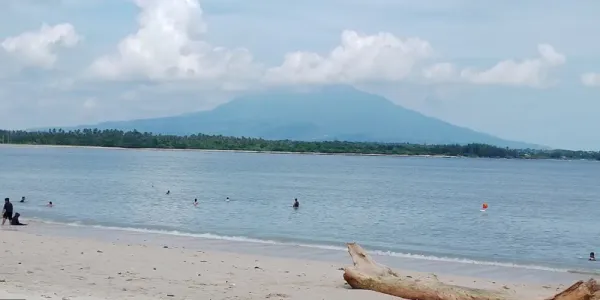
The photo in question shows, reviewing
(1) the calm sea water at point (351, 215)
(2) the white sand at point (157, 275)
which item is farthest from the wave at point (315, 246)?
(2) the white sand at point (157, 275)

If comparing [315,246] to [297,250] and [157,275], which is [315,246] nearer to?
[297,250]

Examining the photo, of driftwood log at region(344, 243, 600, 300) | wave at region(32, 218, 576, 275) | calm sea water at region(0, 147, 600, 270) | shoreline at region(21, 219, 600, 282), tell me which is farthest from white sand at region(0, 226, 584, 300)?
calm sea water at region(0, 147, 600, 270)

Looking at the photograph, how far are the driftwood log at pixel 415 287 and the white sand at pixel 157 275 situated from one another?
0.30 metres

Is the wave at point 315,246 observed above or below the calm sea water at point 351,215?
above

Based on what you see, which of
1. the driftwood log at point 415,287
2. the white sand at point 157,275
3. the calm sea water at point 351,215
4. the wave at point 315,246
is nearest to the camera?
the driftwood log at point 415,287

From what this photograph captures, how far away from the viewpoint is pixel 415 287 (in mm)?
13789

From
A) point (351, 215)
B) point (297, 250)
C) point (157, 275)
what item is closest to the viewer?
point (157, 275)

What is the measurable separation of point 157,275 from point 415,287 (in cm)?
596

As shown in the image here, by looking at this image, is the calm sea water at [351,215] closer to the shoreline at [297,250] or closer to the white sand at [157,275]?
the shoreline at [297,250]

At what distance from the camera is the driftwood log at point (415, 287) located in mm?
12195

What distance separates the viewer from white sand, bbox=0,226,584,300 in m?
13.2

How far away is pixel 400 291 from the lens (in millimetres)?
14102

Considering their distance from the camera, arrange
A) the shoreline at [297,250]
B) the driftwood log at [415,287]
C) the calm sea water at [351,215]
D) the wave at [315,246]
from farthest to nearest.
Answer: the calm sea water at [351,215] → the wave at [315,246] → the shoreline at [297,250] → the driftwood log at [415,287]

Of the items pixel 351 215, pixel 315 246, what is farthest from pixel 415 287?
pixel 351 215
